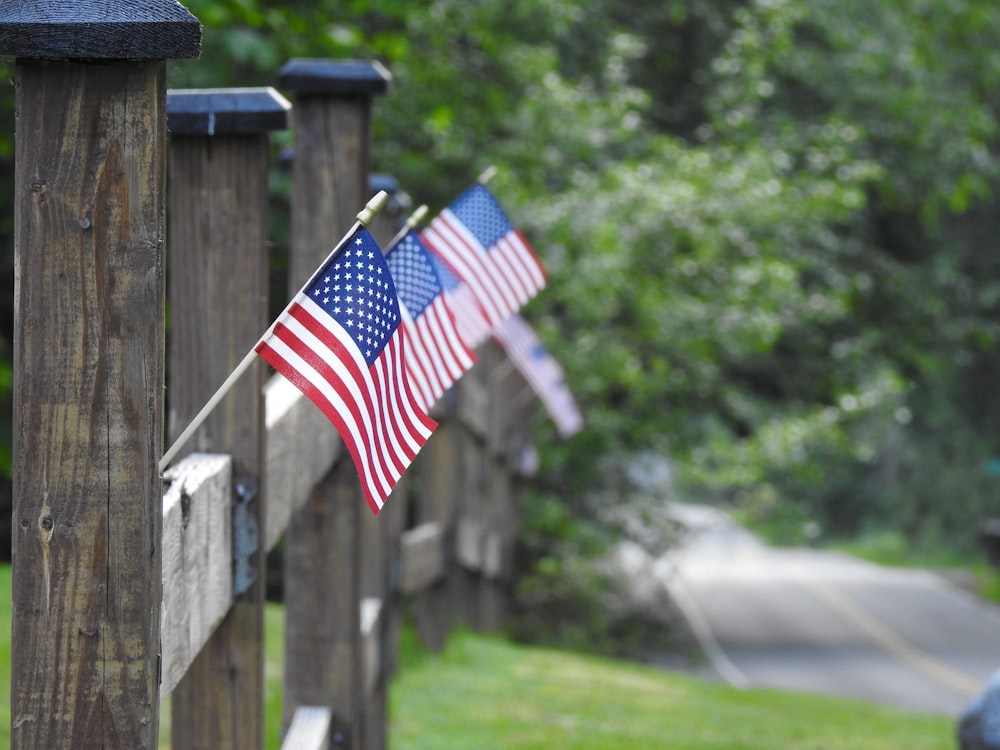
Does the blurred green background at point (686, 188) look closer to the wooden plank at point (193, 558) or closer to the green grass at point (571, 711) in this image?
the green grass at point (571, 711)

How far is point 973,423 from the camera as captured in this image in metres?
37.7

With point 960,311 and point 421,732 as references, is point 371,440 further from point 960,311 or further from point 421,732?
point 960,311

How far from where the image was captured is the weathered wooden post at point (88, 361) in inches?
73.8

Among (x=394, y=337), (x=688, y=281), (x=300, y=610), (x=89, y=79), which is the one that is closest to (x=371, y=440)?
(x=394, y=337)

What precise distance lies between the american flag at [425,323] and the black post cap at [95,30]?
143cm

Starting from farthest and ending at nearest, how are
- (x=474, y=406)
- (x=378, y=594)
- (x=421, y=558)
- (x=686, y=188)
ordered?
(x=686, y=188) < (x=474, y=406) < (x=421, y=558) < (x=378, y=594)

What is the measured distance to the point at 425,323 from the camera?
3607mm

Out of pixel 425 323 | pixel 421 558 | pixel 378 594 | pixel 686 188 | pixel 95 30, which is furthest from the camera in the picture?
pixel 686 188

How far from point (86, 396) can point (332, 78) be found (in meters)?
2.23

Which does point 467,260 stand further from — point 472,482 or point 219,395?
point 472,482

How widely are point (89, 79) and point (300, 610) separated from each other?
92.3 inches

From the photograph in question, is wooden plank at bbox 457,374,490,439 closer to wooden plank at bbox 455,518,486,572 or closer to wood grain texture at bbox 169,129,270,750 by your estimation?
wooden plank at bbox 455,518,486,572

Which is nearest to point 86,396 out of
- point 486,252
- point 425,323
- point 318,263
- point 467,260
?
point 425,323

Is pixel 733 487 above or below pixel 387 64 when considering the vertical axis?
below
